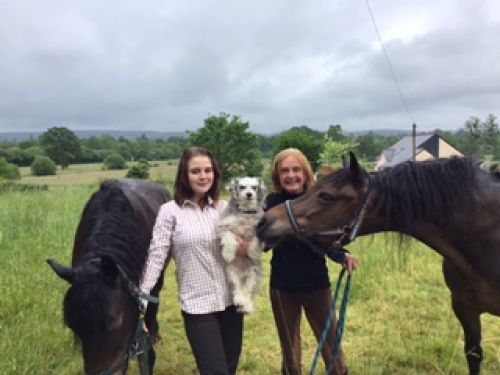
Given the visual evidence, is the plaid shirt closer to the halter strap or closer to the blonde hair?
the halter strap

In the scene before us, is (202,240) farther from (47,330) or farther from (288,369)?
(47,330)

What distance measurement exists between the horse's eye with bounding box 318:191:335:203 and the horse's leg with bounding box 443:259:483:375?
3.90 ft

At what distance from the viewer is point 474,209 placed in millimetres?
2807

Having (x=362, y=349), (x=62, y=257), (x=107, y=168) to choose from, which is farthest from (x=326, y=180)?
(x=107, y=168)

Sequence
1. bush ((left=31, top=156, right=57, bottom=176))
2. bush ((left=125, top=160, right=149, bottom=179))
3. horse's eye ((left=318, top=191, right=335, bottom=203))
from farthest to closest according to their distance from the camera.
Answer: bush ((left=31, top=156, right=57, bottom=176)), bush ((left=125, top=160, right=149, bottom=179)), horse's eye ((left=318, top=191, right=335, bottom=203))

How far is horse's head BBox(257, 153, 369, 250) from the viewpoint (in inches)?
105

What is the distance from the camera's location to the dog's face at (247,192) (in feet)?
10.7

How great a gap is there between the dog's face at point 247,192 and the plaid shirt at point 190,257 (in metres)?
0.59

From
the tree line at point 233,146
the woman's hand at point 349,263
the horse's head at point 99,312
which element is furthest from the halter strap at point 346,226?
the tree line at point 233,146

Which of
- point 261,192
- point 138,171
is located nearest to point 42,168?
point 138,171

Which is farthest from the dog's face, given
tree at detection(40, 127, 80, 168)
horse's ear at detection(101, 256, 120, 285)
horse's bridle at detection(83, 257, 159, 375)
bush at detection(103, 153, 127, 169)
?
tree at detection(40, 127, 80, 168)

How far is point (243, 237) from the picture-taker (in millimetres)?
2898

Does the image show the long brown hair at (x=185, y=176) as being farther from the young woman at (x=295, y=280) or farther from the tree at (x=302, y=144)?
the tree at (x=302, y=144)

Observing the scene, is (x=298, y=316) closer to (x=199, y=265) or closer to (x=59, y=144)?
(x=199, y=265)
